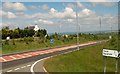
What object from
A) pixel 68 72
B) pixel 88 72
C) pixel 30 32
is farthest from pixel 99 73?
pixel 30 32

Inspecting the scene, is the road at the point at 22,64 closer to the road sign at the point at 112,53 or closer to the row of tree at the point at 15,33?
the road sign at the point at 112,53

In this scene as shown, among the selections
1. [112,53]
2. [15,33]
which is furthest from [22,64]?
[15,33]

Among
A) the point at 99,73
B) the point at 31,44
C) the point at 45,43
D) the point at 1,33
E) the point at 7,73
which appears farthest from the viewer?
the point at 1,33

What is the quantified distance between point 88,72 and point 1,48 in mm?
35710

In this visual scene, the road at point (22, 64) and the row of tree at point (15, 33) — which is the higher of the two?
the row of tree at point (15, 33)

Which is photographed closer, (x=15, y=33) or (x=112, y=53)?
(x=112, y=53)

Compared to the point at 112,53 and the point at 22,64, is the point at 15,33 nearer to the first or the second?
the point at 22,64

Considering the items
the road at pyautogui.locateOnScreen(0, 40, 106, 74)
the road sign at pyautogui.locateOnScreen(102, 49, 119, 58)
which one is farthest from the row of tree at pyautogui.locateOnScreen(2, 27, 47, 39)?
the road sign at pyautogui.locateOnScreen(102, 49, 119, 58)

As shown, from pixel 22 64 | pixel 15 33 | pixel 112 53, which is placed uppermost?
pixel 15 33

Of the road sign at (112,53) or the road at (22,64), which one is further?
the road at (22,64)

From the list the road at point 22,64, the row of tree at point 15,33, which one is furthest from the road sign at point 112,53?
the row of tree at point 15,33

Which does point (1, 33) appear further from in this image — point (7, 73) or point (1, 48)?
point (7, 73)

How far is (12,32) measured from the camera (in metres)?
86.3

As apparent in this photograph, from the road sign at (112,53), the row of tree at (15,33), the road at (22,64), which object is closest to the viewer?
the road sign at (112,53)
